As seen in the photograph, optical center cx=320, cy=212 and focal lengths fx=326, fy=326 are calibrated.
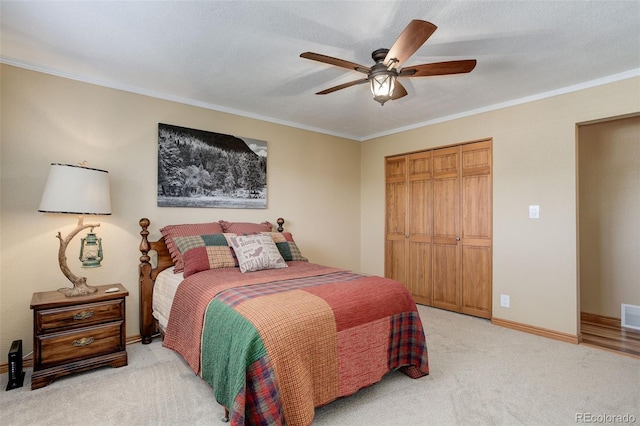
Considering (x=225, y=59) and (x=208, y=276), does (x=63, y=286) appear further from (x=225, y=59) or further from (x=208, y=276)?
(x=225, y=59)

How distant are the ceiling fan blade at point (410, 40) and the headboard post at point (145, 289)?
2.51 meters

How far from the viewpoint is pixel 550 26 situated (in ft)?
6.84

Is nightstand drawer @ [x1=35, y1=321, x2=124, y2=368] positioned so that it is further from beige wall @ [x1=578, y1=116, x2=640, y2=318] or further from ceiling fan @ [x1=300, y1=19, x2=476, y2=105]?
beige wall @ [x1=578, y1=116, x2=640, y2=318]

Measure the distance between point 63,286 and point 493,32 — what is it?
149 inches

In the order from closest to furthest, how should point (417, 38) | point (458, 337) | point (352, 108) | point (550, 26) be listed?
point (417, 38) < point (550, 26) < point (458, 337) < point (352, 108)

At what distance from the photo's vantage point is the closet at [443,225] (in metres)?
3.72

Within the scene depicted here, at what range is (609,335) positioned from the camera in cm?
326

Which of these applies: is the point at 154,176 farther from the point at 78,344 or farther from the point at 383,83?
the point at 383,83

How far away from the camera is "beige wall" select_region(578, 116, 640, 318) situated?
3.53 meters

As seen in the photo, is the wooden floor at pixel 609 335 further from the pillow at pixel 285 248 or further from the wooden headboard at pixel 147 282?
the wooden headboard at pixel 147 282

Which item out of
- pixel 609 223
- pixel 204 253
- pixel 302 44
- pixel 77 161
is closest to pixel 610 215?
pixel 609 223

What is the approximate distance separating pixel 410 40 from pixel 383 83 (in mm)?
412

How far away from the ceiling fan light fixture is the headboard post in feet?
7.61

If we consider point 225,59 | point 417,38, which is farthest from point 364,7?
point 225,59
